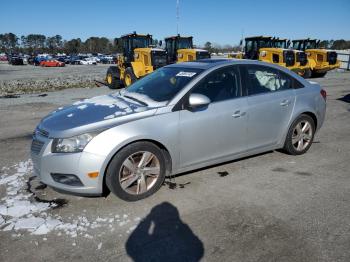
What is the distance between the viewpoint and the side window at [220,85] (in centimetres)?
420

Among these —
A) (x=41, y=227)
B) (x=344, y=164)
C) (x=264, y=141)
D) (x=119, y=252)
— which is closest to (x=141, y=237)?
(x=119, y=252)

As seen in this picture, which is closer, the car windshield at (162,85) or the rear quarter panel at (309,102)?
the car windshield at (162,85)

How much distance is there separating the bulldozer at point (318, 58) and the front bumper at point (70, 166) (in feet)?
64.8

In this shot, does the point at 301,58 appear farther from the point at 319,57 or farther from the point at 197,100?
the point at 197,100

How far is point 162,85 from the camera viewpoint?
14.7 ft

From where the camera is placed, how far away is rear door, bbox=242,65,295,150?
4.54 m

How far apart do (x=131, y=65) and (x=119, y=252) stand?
44.4ft

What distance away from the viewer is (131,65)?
15602mm

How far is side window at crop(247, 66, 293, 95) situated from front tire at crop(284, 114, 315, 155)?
0.61m

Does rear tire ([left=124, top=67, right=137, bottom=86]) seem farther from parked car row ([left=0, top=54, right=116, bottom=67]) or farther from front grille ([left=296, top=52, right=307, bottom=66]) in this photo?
parked car row ([left=0, top=54, right=116, bottom=67])

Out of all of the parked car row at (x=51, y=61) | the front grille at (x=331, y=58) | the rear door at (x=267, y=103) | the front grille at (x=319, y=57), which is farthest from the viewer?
the parked car row at (x=51, y=61)

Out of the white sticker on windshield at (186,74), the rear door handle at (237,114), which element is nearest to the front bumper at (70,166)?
the white sticker on windshield at (186,74)

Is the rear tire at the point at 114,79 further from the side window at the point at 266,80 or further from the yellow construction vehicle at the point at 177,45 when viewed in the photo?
the side window at the point at 266,80

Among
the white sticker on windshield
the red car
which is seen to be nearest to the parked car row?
the red car
